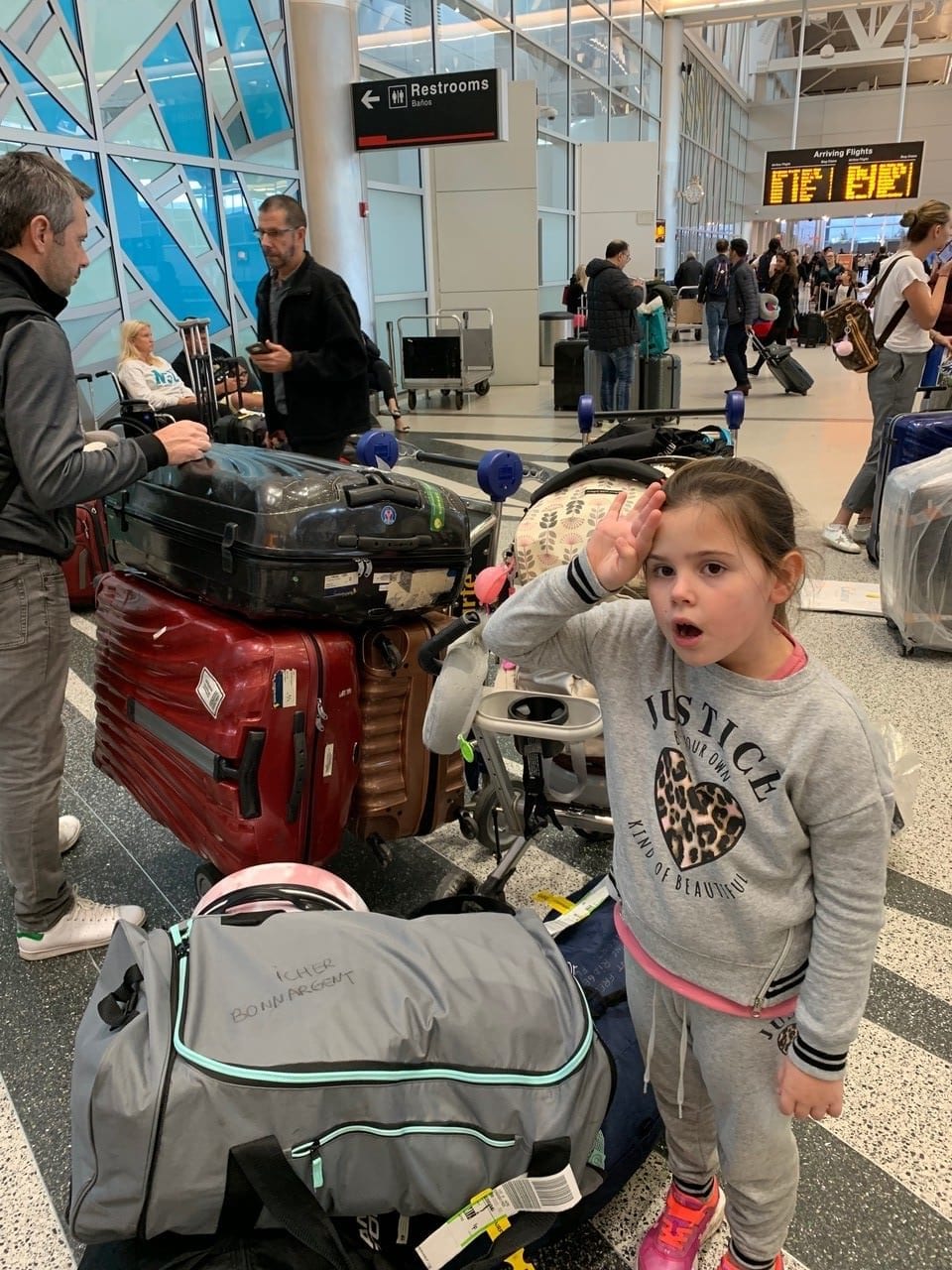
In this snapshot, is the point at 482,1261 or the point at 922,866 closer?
the point at 482,1261

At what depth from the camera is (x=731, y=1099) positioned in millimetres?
1181

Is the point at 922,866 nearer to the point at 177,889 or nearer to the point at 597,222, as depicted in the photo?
the point at 177,889

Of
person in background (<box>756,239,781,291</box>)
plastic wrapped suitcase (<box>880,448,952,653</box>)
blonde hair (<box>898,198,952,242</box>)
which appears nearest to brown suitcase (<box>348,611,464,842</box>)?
plastic wrapped suitcase (<box>880,448,952,653</box>)

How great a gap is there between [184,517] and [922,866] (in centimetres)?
209

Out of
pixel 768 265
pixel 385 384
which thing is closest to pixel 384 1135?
pixel 385 384

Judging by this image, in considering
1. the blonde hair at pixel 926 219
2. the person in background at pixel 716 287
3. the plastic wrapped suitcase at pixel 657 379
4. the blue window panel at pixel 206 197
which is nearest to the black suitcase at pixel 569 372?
the plastic wrapped suitcase at pixel 657 379

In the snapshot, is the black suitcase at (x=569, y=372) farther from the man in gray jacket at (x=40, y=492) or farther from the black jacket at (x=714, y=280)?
the man in gray jacket at (x=40, y=492)

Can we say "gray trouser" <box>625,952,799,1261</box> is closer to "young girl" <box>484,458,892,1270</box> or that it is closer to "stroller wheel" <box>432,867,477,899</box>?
"young girl" <box>484,458,892,1270</box>

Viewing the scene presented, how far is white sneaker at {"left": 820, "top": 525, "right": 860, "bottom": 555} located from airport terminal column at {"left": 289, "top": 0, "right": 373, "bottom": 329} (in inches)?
241

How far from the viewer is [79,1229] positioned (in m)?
1.12

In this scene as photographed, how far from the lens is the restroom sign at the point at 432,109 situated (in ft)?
28.8

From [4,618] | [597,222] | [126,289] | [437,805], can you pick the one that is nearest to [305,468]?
[4,618]

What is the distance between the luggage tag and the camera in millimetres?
1172

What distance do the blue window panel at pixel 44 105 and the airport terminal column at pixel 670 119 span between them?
15.7 metres
